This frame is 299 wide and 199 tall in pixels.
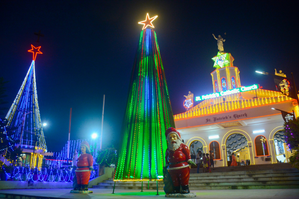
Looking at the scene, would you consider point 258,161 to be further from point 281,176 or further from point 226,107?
point 281,176

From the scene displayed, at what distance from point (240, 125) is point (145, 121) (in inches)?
614

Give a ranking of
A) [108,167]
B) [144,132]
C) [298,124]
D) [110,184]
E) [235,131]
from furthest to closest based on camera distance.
→ [235,131], [108,167], [110,184], [298,124], [144,132]

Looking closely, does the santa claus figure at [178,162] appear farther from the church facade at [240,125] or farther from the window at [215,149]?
the window at [215,149]

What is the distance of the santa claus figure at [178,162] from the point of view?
5938 mm

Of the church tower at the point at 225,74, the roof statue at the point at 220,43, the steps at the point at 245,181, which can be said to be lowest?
the steps at the point at 245,181

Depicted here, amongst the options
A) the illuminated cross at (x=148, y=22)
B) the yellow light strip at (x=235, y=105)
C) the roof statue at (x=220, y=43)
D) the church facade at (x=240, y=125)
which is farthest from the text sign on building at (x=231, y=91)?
the illuminated cross at (x=148, y=22)

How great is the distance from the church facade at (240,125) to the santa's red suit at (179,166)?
13.2m

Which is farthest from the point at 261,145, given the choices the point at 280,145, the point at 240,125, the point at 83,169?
the point at 83,169

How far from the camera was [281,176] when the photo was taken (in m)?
10.8

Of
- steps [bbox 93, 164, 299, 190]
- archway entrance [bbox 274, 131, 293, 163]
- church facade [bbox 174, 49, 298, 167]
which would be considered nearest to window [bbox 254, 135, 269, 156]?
church facade [bbox 174, 49, 298, 167]

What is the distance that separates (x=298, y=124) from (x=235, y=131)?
1222 cm

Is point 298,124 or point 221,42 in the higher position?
point 221,42

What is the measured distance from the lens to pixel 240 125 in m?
20.5

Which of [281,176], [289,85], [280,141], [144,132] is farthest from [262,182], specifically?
[280,141]
